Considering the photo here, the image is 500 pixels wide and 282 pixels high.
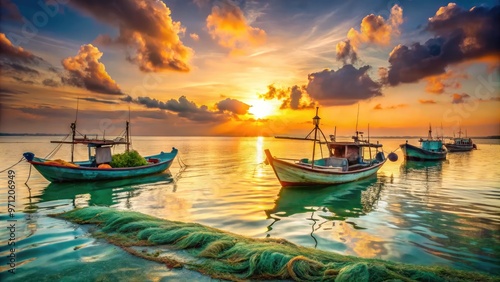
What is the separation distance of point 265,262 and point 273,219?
693 centimetres

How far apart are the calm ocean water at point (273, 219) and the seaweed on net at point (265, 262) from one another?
67 cm

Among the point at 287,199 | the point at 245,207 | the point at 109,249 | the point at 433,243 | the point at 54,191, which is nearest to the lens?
the point at 109,249

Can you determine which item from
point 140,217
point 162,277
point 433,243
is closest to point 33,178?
point 140,217

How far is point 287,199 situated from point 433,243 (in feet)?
29.6

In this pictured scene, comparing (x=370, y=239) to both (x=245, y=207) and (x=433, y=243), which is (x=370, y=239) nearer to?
(x=433, y=243)

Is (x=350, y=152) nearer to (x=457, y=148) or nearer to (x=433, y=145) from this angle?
(x=433, y=145)

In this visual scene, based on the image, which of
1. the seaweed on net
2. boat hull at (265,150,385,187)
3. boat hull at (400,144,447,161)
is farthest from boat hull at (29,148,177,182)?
boat hull at (400,144,447,161)

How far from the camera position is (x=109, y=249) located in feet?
24.8

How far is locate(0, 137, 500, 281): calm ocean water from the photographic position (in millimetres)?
7021

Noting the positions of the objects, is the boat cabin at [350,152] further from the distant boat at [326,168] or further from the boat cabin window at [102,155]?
the boat cabin window at [102,155]

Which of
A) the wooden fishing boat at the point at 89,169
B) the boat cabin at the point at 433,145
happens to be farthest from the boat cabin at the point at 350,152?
the boat cabin at the point at 433,145

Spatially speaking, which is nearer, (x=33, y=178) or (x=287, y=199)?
(x=287, y=199)

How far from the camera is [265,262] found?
630 centimetres

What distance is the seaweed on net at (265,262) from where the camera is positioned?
595cm
